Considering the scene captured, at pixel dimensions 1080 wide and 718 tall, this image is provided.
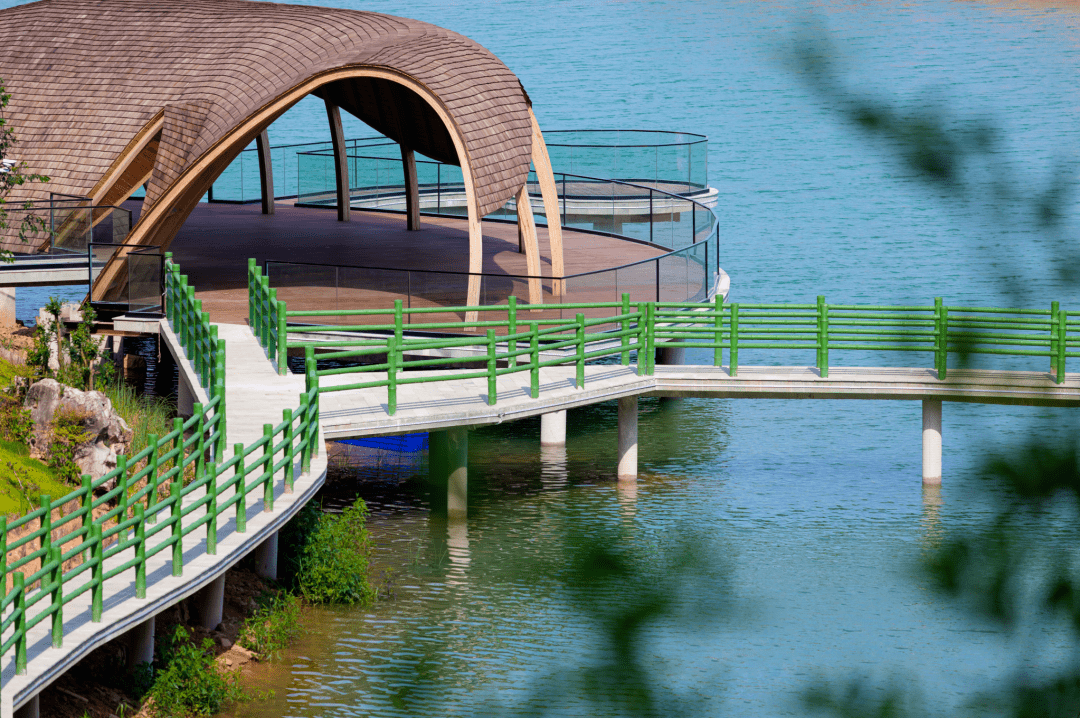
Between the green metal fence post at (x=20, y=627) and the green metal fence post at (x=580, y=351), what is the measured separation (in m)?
10.4

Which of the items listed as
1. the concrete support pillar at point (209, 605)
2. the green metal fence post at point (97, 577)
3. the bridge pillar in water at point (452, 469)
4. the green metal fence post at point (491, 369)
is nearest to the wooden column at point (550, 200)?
the bridge pillar in water at point (452, 469)

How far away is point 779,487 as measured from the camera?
20.7 metres

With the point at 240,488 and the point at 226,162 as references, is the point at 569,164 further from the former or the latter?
the point at 240,488

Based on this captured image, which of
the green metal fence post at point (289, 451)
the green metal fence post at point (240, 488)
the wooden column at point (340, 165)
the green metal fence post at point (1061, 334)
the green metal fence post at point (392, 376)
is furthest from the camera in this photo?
the wooden column at point (340, 165)

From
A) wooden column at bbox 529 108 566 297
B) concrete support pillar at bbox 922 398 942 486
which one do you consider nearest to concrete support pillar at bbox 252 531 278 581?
wooden column at bbox 529 108 566 297

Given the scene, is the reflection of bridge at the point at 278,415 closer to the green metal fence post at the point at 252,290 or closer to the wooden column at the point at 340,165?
the green metal fence post at the point at 252,290

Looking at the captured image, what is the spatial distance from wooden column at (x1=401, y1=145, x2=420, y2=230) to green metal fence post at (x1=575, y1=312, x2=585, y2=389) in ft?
35.8

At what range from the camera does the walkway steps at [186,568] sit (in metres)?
9.13

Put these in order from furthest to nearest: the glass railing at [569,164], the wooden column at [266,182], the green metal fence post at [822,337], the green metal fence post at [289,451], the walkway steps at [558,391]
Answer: the glass railing at [569,164] < the wooden column at [266,182] < the green metal fence post at [822,337] < the walkway steps at [558,391] < the green metal fence post at [289,451]

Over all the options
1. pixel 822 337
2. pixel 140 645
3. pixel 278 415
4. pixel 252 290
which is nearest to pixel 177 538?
pixel 140 645

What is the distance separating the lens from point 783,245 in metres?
46.6

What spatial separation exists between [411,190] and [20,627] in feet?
67.7

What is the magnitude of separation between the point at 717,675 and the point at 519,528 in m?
16.2

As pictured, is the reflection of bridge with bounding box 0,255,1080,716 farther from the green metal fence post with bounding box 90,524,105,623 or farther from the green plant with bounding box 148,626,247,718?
the green plant with bounding box 148,626,247,718
